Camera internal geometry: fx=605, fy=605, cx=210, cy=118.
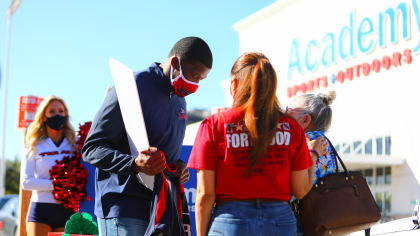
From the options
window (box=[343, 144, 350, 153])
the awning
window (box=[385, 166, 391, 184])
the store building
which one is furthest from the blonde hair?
window (box=[343, 144, 350, 153])

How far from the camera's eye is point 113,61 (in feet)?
9.88

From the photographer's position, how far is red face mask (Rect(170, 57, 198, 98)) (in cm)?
318

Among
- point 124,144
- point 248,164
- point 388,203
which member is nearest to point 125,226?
point 124,144

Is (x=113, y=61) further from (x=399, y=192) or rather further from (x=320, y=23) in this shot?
(x=320, y=23)

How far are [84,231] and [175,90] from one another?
1.80m

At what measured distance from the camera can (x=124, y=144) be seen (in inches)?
123

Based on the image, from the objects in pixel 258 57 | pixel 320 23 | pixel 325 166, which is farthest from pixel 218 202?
pixel 320 23

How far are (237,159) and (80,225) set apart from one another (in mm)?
2187

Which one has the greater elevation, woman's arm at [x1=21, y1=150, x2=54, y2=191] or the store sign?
the store sign

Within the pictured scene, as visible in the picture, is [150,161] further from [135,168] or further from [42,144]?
[42,144]

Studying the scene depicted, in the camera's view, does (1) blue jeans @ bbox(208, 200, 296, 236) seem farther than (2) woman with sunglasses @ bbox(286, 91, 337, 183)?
No

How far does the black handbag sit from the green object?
1.82 metres

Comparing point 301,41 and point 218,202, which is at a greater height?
point 301,41

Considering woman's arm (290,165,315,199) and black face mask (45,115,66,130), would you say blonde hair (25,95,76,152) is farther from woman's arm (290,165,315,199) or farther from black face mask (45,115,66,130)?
woman's arm (290,165,315,199)
